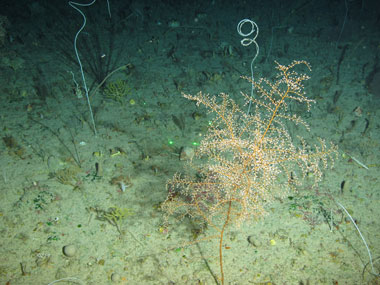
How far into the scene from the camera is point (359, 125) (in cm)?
588

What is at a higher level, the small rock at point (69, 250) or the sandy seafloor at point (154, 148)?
the sandy seafloor at point (154, 148)

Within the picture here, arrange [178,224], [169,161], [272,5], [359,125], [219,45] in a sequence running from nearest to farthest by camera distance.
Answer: [178,224]
[169,161]
[359,125]
[219,45]
[272,5]

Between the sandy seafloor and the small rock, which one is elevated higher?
the sandy seafloor

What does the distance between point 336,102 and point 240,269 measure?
5367 millimetres

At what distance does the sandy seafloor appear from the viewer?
10.8 feet

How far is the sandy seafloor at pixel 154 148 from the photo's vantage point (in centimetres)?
330

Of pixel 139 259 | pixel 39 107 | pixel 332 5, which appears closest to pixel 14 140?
pixel 39 107

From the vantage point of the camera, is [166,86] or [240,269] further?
[166,86]

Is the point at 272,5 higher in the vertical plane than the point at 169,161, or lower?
higher

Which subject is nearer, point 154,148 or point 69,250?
point 69,250

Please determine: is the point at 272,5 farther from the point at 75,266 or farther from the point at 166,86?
the point at 75,266

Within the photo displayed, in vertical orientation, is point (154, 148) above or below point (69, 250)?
above

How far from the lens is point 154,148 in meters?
5.09

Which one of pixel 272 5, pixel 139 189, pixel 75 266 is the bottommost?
pixel 75 266
